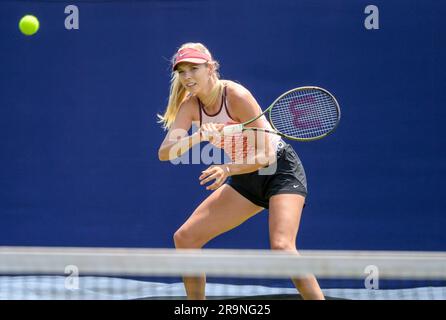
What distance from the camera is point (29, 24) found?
4.63 meters

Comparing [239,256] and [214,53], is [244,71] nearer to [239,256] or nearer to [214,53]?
[214,53]

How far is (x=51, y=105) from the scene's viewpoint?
4.75m

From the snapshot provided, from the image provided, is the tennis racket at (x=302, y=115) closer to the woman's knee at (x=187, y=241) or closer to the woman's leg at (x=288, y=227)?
the woman's leg at (x=288, y=227)

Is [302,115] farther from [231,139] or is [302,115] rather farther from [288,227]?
[288,227]

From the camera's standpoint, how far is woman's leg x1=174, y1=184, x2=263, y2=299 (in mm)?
3521

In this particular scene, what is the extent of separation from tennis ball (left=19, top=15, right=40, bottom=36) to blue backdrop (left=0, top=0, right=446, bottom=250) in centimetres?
5

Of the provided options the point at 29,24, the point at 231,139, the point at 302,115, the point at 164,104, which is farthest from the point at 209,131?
the point at 29,24

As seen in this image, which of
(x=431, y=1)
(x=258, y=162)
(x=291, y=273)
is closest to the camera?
(x=291, y=273)

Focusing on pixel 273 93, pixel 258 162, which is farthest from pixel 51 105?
pixel 258 162

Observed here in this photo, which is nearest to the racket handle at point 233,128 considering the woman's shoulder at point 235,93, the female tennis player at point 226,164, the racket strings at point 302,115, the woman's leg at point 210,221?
the female tennis player at point 226,164

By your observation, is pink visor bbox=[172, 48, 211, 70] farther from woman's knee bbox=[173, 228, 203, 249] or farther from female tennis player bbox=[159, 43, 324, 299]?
woman's knee bbox=[173, 228, 203, 249]

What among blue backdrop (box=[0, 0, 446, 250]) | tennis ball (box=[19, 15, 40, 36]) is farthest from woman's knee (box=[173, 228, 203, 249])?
tennis ball (box=[19, 15, 40, 36])

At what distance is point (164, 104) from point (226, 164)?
1.36m
